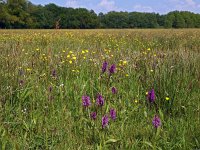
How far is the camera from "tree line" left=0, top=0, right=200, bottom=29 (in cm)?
6338

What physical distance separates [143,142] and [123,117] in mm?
568

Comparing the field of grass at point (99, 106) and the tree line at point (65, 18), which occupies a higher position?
the tree line at point (65, 18)

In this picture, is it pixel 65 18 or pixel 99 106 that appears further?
pixel 65 18

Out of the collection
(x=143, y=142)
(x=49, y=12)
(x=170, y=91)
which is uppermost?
(x=49, y=12)

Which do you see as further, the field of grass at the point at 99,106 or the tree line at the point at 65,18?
the tree line at the point at 65,18

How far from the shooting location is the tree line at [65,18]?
63.4 m

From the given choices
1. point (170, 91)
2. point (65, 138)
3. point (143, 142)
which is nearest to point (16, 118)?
point (65, 138)

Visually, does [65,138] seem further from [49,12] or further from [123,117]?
[49,12]

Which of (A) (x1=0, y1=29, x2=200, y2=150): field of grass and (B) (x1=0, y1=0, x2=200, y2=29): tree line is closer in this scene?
(A) (x1=0, y1=29, x2=200, y2=150): field of grass

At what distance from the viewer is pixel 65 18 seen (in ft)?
230

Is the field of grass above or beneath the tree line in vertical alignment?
beneath

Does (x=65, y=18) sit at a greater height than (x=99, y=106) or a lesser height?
greater

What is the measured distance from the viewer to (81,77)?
4008 millimetres

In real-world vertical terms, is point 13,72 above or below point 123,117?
above
